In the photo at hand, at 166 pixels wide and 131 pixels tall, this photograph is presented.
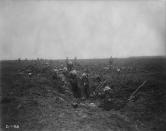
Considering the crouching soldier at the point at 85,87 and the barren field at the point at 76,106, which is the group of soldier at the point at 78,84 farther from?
the barren field at the point at 76,106

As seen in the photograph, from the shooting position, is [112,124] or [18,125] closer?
[18,125]

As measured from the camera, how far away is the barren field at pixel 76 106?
9.02 m

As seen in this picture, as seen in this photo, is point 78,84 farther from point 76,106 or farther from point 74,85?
point 76,106

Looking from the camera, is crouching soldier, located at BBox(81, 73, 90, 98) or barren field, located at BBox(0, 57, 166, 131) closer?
barren field, located at BBox(0, 57, 166, 131)

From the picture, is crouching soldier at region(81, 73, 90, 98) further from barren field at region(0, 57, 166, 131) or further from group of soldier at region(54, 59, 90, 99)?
barren field at region(0, 57, 166, 131)

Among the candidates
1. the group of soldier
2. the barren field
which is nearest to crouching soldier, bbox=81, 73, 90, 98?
the group of soldier

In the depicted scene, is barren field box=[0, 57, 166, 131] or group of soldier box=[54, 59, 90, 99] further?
group of soldier box=[54, 59, 90, 99]

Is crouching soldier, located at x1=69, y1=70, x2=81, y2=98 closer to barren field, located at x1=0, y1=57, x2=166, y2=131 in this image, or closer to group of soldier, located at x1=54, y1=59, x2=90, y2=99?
group of soldier, located at x1=54, y1=59, x2=90, y2=99

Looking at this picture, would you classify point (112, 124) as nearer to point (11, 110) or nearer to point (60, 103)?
point (60, 103)

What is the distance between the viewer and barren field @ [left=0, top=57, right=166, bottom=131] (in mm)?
9023

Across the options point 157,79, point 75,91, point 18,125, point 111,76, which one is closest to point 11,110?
point 18,125

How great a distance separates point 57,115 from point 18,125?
205 centimetres

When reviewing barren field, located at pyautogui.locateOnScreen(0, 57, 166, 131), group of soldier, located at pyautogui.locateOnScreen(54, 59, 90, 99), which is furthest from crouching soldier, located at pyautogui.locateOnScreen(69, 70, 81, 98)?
barren field, located at pyautogui.locateOnScreen(0, 57, 166, 131)

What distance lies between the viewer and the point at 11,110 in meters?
9.69
